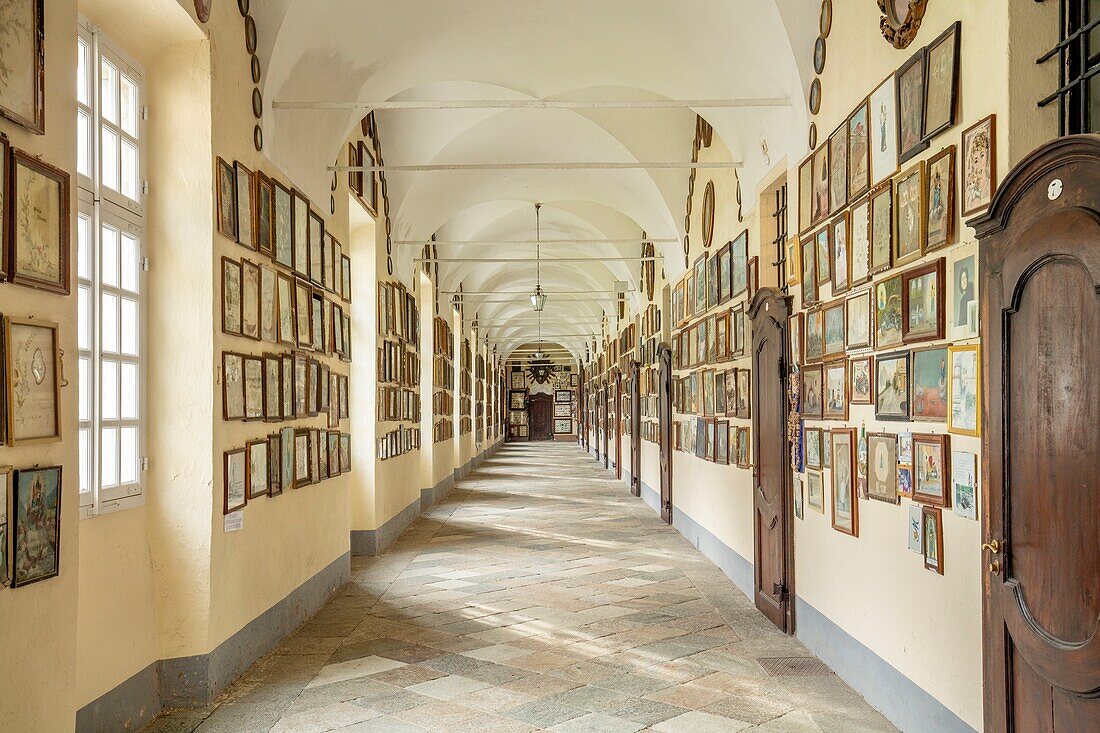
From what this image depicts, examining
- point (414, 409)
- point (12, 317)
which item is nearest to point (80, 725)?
point (12, 317)

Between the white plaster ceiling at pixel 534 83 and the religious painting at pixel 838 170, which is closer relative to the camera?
A: the religious painting at pixel 838 170

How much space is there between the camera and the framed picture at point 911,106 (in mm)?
4324

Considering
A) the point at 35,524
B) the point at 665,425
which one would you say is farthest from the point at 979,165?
the point at 665,425

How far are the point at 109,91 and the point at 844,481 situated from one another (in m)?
4.59

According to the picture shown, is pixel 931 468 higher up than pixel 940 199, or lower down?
lower down

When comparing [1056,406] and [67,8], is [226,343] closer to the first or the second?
[67,8]

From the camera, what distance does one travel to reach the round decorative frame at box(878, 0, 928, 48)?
172 inches

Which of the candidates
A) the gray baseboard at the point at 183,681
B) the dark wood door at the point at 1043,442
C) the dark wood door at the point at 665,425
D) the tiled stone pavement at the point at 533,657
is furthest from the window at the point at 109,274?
the dark wood door at the point at 665,425

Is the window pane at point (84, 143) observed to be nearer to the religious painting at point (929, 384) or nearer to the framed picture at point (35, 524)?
the framed picture at point (35, 524)

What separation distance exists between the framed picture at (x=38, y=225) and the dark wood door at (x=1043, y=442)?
3485mm

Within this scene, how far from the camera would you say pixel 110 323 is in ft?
15.0

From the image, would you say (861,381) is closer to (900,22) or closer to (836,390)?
(836,390)

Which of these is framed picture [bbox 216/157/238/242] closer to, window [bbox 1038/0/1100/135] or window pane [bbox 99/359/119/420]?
window pane [bbox 99/359/119/420]

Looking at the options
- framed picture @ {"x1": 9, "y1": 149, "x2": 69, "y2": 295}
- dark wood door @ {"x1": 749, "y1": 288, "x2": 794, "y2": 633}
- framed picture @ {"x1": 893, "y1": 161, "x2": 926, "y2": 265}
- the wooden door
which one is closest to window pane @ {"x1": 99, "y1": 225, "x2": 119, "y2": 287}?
framed picture @ {"x1": 9, "y1": 149, "x2": 69, "y2": 295}
